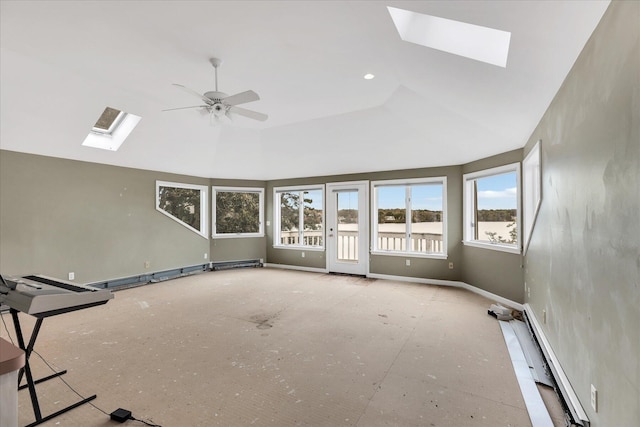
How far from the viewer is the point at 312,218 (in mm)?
7266

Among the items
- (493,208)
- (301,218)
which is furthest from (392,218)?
(301,218)

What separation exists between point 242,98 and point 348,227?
4304 mm

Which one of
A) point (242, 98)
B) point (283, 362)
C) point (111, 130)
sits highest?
→ point (111, 130)

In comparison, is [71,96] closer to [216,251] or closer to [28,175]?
[28,175]

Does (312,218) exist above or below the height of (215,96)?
below

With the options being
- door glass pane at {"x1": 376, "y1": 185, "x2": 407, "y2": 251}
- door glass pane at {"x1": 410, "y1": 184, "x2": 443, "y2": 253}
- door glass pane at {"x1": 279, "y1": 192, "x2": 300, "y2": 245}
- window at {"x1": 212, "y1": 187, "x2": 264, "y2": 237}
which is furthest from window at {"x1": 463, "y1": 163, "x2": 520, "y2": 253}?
window at {"x1": 212, "y1": 187, "x2": 264, "y2": 237}

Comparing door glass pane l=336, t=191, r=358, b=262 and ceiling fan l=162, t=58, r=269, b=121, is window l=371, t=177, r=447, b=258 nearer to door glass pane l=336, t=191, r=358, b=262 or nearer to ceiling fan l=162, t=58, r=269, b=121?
door glass pane l=336, t=191, r=358, b=262

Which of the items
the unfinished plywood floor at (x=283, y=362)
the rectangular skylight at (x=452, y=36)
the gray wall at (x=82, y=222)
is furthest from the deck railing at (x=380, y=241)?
the rectangular skylight at (x=452, y=36)

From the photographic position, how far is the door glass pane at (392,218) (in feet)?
20.2

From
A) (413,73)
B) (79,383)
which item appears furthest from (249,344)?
Answer: (413,73)

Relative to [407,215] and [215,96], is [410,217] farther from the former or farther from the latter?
[215,96]

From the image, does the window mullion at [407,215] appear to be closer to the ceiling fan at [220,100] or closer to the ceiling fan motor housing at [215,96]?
the ceiling fan at [220,100]

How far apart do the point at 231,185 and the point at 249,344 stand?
494cm

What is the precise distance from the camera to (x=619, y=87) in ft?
4.55
